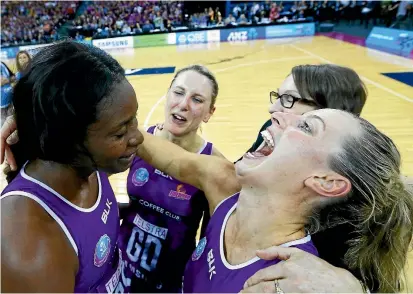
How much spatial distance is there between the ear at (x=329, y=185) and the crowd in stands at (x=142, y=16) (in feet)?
47.1

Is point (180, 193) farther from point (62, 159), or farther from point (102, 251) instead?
point (62, 159)

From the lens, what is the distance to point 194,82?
2.09 m

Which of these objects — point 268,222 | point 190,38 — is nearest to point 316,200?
point 268,222

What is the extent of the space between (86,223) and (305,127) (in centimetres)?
79

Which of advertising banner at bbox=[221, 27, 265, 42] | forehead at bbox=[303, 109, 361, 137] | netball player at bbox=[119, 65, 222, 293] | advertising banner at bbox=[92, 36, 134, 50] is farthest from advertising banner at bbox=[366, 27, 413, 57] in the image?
forehead at bbox=[303, 109, 361, 137]

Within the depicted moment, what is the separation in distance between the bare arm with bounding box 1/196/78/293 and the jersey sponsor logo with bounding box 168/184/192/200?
0.89 m

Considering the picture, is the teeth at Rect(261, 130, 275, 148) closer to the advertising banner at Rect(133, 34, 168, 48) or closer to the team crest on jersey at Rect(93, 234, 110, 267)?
the team crest on jersey at Rect(93, 234, 110, 267)

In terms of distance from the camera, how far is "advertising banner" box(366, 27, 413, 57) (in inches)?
422

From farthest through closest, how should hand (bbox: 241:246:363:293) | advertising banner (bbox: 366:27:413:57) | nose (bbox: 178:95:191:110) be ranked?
advertising banner (bbox: 366:27:413:57) → nose (bbox: 178:95:191:110) → hand (bbox: 241:246:363:293)

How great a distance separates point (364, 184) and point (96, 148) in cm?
87

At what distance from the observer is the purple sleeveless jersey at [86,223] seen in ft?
3.43

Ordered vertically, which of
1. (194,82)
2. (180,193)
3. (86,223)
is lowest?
(180,193)

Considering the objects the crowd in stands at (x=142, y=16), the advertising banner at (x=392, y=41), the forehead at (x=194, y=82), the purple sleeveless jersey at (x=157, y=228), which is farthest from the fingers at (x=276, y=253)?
the crowd in stands at (x=142, y=16)

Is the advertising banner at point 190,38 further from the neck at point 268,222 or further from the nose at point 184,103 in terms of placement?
the neck at point 268,222
